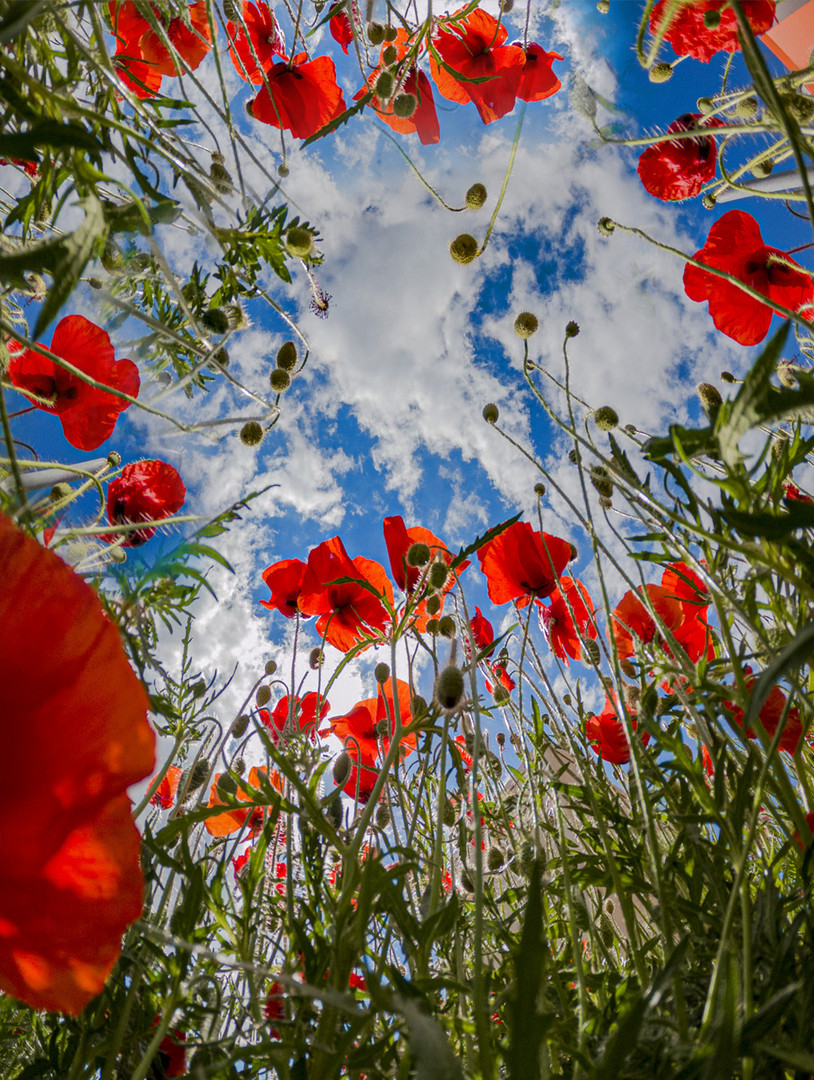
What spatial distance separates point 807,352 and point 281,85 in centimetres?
93

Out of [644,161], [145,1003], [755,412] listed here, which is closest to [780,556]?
[755,412]

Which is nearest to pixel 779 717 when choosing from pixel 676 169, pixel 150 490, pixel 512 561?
pixel 512 561

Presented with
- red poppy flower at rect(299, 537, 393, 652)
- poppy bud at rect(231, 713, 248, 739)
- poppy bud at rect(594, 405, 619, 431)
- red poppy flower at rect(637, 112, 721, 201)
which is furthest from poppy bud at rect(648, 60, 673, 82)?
poppy bud at rect(231, 713, 248, 739)

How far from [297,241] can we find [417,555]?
1.32ft

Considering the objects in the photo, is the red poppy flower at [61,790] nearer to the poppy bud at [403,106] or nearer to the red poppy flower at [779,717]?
the red poppy flower at [779,717]

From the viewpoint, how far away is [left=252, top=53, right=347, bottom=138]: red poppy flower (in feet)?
3.49

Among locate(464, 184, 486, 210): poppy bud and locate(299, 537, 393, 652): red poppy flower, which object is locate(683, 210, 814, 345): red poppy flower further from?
locate(299, 537, 393, 652): red poppy flower

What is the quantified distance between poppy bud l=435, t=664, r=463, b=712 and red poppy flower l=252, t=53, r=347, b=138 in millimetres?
935

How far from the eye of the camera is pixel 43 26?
1.49 ft

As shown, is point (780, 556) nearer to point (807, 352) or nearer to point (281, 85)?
point (807, 352)

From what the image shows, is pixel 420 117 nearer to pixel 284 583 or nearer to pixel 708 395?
pixel 708 395

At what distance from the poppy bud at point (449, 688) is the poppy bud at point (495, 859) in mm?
443

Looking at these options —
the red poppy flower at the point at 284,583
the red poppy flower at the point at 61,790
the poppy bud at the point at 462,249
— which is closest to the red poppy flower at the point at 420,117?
the poppy bud at the point at 462,249

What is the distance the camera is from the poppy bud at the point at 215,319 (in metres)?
0.65
